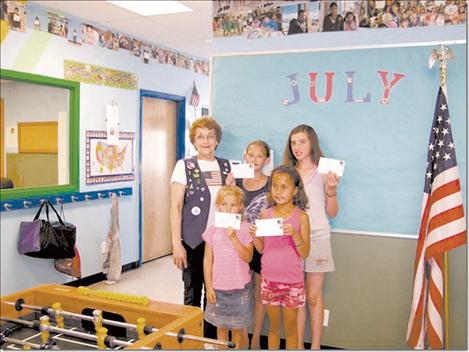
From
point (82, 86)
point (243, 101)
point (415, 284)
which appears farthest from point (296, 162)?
point (82, 86)

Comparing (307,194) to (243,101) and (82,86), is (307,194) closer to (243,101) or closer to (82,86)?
(243,101)

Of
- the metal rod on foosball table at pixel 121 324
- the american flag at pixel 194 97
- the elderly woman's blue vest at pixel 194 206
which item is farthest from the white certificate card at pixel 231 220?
the american flag at pixel 194 97

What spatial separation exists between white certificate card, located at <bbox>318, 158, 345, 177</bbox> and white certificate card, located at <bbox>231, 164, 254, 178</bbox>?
345 mm

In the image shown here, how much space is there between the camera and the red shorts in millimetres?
2184

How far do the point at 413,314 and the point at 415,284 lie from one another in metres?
0.14

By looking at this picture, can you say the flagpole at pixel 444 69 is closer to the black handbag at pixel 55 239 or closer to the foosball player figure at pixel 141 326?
the foosball player figure at pixel 141 326

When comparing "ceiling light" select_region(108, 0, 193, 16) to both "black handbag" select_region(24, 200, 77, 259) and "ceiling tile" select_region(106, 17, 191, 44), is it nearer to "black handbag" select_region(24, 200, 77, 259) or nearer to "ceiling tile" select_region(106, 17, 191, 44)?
"ceiling tile" select_region(106, 17, 191, 44)

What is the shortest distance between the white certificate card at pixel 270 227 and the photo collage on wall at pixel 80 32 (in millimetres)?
2187

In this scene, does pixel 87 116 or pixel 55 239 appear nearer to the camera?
pixel 55 239

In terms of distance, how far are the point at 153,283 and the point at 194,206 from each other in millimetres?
1622

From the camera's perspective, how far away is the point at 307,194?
235 centimetres

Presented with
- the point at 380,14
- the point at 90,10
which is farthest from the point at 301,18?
the point at 90,10

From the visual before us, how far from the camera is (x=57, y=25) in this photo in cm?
336

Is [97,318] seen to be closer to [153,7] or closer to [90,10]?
[153,7]
